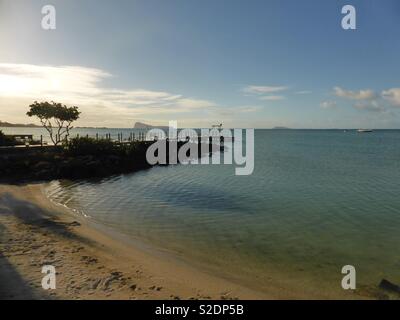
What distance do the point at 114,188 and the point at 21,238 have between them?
45.4ft

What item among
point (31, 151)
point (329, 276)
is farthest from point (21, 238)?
point (31, 151)

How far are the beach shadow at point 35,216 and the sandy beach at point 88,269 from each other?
0.04 m

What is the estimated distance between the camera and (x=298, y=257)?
12.5m

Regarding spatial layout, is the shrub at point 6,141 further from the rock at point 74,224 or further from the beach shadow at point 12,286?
the beach shadow at point 12,286

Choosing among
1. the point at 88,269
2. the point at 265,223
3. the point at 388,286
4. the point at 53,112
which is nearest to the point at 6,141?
the point at 53,112

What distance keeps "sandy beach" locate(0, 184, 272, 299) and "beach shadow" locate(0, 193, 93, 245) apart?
0.04m

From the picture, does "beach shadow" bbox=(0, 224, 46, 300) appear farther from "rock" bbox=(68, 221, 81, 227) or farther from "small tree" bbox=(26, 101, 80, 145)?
"small tree" bbox=(26, 101, 80, 145)

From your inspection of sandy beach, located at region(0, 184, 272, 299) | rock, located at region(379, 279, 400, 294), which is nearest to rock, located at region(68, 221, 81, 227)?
sandy beach, located at region(0, 184, 272, 299)

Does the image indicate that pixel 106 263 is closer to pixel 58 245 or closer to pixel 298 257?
pixel 58 245

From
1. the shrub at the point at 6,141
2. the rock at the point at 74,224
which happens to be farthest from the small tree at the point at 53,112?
the rock at the point at 74,224

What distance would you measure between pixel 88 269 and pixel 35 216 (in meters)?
8.23

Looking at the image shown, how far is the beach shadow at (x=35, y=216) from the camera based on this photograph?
14.3 m

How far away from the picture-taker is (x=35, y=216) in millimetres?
16875

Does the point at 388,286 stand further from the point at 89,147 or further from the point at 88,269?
the point at 89,147
